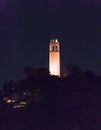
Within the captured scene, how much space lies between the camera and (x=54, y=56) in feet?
166

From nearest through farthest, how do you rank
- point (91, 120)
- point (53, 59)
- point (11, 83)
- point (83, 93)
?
point (91, 120) → point (83, 93) → point (11, 83) → point (53, 59)

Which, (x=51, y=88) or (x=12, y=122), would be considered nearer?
(x=12, y=122)

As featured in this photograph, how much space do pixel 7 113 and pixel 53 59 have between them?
59.1ft

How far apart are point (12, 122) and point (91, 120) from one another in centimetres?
303

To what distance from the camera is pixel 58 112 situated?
31.4m

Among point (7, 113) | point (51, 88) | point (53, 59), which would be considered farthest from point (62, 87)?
point (53, 59)

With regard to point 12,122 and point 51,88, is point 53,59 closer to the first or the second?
point 51,88

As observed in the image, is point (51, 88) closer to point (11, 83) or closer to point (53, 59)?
point (11, 83)

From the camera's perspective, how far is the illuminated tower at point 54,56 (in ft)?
162

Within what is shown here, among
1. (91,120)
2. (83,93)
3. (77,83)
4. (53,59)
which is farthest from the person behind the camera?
(53,59)

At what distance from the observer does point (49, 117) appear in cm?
3108

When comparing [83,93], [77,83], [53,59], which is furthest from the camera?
[53,59]

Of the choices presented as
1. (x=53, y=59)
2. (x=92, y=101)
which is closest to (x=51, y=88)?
(x=92, y=101)

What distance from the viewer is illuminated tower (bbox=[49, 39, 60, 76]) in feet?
162
